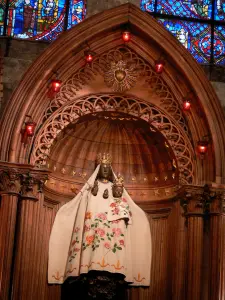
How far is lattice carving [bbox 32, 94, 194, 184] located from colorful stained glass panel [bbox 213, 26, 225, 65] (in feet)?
5.42

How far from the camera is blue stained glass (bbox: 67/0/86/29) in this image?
16391mm

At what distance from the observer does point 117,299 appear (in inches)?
627

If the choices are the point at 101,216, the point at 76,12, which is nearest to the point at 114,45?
the point at 76,12

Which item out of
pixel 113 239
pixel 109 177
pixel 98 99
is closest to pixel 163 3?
pixel 98 99

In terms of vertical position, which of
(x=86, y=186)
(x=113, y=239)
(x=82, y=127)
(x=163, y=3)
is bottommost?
(x=113, y=239)

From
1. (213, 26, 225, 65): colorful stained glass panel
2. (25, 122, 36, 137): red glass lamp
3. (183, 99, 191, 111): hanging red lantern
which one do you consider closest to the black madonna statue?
(25, 122, 36, 137): red glass lamp

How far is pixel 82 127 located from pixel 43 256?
259 centimetres

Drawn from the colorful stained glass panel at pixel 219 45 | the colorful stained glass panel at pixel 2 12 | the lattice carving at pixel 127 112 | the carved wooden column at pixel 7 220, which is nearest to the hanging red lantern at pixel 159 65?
the lattice carving at pixel 127 112

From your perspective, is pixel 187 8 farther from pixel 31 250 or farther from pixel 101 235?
pixel 31 250

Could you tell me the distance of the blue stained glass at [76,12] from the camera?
16.4 meters

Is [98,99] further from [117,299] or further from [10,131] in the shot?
[117,299]

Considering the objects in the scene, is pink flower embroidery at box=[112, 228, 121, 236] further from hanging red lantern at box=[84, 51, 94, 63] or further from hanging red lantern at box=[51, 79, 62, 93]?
hanging red lantern at box=[84, 51, 94, 63]

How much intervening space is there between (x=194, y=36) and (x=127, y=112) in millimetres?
2125

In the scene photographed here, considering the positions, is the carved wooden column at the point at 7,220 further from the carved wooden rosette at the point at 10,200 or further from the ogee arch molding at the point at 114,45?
the ogee arch molding at the point at 114,45
